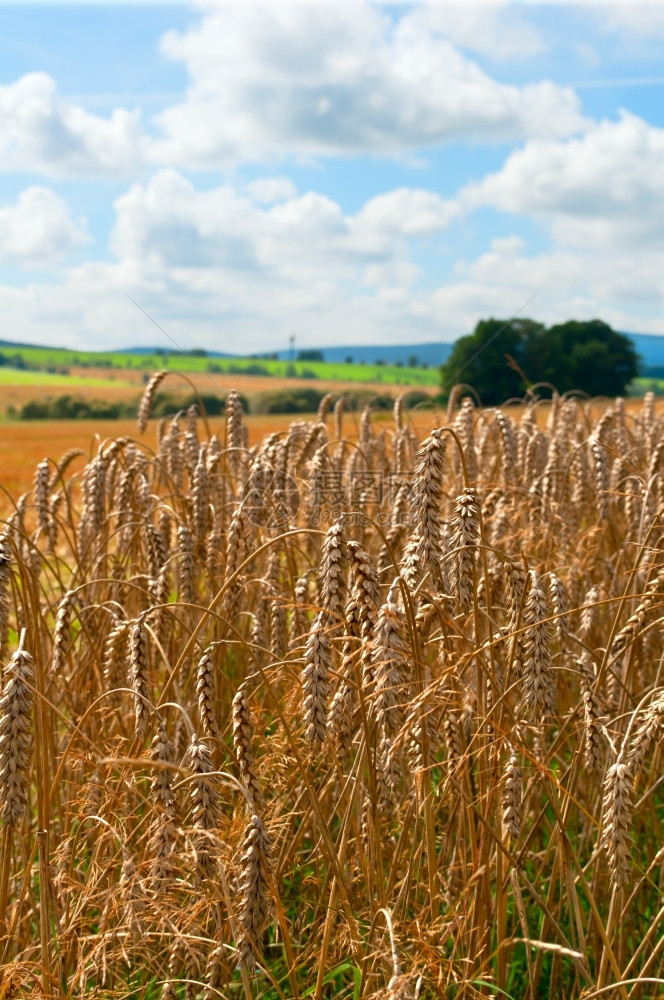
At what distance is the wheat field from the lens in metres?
1.97

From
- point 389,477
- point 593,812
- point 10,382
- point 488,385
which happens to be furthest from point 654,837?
point 10,382

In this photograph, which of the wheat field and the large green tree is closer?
the wheat field

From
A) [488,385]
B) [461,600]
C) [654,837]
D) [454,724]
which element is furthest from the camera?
[488,385]

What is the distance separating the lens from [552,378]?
53.5 m

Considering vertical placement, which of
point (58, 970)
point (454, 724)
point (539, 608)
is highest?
point (539, 608)

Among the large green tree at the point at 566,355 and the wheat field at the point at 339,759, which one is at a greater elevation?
the large green tree at the point at 566,355

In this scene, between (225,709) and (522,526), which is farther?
(522,526)

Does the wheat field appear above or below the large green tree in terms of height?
below

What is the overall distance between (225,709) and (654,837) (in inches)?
72.6

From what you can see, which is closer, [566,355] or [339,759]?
[339,759]

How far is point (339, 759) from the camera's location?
8.02 ft

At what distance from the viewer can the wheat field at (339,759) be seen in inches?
77.5

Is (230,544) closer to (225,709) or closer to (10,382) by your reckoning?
(225,709)

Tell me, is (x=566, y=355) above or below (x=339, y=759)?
above
